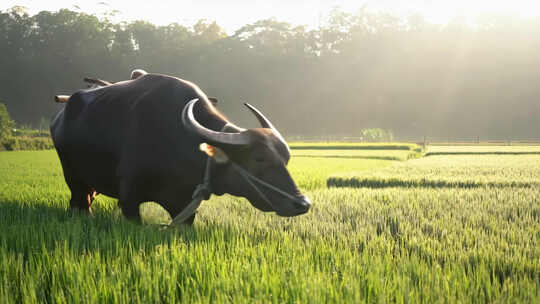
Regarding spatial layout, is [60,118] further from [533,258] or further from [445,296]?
[533,258]

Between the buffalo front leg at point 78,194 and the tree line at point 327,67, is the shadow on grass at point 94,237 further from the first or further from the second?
the tree line at point 327,67

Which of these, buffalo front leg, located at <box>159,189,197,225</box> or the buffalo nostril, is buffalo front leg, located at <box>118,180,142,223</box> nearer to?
buffalo front leg, located at <box>159,189,197,225</box>

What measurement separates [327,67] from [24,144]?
156ft

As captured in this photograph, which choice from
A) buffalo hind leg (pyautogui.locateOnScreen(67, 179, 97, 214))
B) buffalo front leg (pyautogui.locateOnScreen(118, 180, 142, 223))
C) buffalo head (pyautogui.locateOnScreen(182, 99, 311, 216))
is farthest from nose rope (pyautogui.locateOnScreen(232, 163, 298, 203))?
buffalo hind leg (pyautogui.locateOnScreen(67, 179, 97, 214))

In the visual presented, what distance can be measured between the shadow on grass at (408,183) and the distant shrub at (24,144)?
20.5 meters

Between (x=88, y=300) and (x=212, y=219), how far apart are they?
2.09m

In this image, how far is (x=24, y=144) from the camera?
73.9 ft

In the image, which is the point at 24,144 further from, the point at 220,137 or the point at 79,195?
the point at 220,137

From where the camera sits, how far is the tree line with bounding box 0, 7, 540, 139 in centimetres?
5541

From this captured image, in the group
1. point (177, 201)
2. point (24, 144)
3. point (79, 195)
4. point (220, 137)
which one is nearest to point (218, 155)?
point (220, 137)

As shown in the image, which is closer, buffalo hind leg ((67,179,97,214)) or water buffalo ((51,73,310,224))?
water buffalo ((51,73,310,224))

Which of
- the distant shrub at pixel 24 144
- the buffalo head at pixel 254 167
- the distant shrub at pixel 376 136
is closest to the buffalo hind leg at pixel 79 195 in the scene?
the buffalo head at pixel 254 167

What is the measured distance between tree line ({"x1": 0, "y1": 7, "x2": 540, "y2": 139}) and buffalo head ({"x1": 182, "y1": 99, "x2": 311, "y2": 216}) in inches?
2172

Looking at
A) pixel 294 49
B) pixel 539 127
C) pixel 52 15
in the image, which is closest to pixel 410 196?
pixel 539 127
